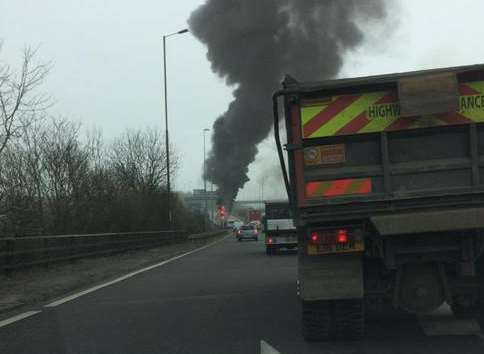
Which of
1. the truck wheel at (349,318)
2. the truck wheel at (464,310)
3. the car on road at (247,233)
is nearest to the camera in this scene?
the truck wheel at (349,318)

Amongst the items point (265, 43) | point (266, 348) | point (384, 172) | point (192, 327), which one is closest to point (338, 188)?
point (384, 172)

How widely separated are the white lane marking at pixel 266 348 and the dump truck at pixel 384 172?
0.60 m

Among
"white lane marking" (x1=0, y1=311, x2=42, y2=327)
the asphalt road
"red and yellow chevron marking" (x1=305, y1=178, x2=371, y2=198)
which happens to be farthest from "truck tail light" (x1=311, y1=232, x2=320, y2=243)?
"white lane marking" (x1=0, y1=311, x2=42, y2=327)

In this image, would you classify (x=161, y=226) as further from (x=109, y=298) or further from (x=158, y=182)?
(x=109, y=298)

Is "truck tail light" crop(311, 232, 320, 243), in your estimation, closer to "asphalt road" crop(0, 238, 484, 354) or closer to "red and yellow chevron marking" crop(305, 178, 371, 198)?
"red and yellow chevron marking" crop(305, 178, 371, 198)

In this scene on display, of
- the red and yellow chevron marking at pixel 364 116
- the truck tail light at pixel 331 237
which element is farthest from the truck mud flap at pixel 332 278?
the red and yellow chevron marking at pixel 364 116

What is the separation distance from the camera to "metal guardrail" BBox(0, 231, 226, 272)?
47.9 feet

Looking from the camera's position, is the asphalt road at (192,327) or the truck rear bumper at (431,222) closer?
the truck rear bumper at (431,222)

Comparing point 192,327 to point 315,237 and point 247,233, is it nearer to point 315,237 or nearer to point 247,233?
point 315,237

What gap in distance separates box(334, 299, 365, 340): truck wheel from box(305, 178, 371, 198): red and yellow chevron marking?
1.08m

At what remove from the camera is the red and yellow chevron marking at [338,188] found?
19.5 ft

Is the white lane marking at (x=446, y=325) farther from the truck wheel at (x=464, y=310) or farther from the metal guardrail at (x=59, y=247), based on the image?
the metal guardrail at (x=59, y=247)

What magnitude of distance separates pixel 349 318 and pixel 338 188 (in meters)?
1.31

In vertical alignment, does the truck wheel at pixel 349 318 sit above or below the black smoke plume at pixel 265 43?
below
